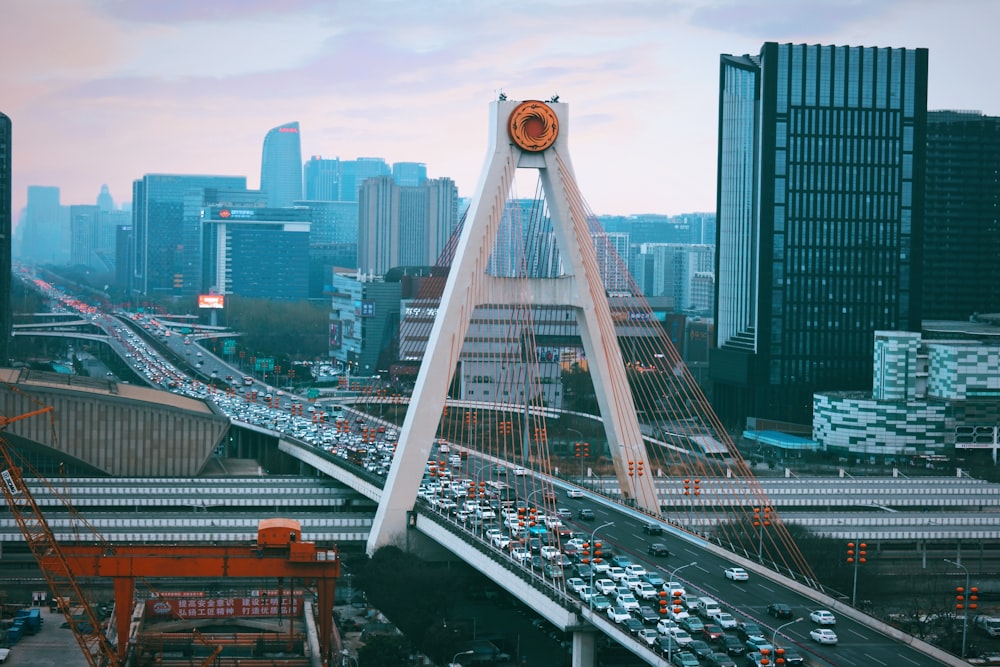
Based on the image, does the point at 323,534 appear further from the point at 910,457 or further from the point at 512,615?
the point at 910,457

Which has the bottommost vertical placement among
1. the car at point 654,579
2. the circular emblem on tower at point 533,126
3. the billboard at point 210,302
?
the car at point 654,579

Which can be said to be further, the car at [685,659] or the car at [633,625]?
the car at [633,625]

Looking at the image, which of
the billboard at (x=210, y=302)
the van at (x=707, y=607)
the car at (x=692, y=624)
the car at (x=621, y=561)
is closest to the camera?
the car at (x=692, y=624)

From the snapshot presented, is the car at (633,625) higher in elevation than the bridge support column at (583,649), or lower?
higher

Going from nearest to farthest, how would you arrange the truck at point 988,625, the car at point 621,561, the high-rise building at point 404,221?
the car at point 621,561
the truck at point 988,625
the high-rise building at point 404,221

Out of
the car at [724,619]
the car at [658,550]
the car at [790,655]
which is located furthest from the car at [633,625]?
the car at [658,550]

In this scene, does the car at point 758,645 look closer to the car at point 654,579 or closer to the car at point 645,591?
the car at point 645,591

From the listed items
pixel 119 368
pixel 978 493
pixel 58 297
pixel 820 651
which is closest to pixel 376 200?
pixel 58 297
